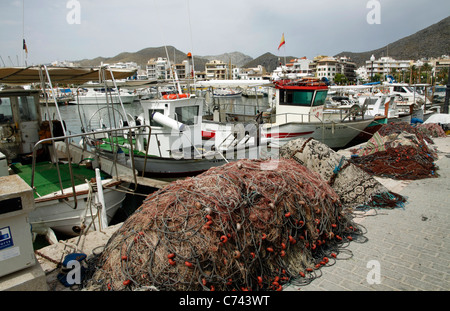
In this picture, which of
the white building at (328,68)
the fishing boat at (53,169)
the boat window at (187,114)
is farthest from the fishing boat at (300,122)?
the white building at (328,68)

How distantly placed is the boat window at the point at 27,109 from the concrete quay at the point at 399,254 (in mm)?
9468

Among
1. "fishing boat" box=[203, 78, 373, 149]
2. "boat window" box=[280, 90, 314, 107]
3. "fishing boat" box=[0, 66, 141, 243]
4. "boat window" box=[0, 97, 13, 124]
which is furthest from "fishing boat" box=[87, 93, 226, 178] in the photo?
"boat window" box=[280, 90, 314, 107]

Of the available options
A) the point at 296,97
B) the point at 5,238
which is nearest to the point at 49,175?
the point at 5,238

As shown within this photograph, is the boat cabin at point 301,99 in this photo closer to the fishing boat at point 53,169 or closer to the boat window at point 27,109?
the fishing boat at point 53,169

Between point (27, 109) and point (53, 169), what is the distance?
2388mm

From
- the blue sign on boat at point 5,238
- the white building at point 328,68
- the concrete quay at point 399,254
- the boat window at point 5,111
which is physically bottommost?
the concrete quay at point 399,254

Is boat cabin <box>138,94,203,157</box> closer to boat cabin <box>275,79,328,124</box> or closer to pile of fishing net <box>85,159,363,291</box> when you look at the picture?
boat cabin <box>275,79,328,124</box>

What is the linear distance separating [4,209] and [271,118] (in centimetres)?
1364

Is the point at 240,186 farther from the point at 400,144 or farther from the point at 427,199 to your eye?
the point at 400,144

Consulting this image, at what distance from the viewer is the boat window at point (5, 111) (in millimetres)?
9031

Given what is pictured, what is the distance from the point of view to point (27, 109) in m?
9.46

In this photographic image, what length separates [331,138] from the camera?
1462 cm

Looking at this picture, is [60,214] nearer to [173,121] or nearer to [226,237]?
[173,121]

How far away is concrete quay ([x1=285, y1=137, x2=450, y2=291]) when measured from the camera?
3.77m
